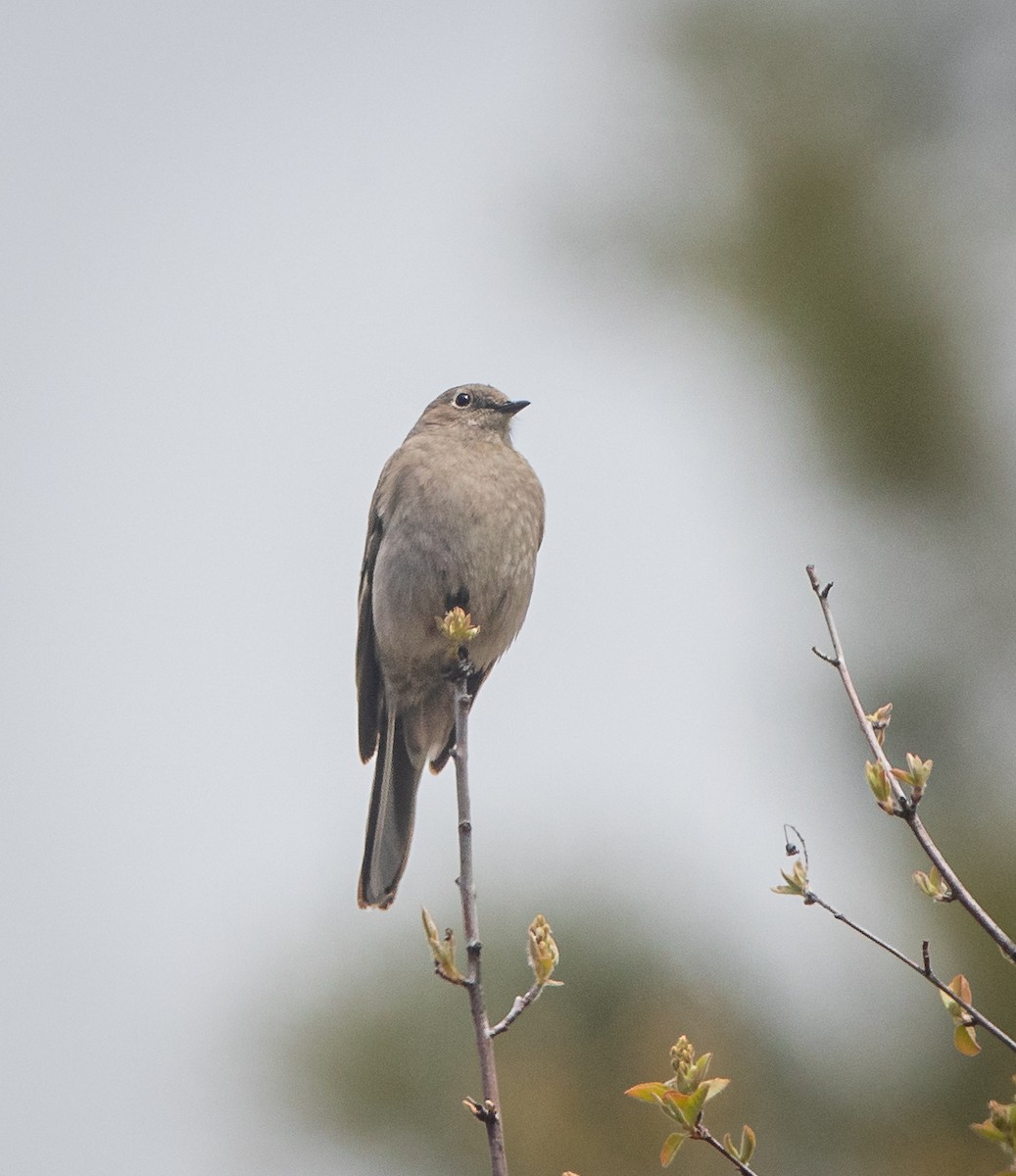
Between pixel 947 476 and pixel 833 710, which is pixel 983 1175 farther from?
pixel 947 476

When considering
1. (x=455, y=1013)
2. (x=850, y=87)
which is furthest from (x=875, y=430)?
(x=455, y=1013)

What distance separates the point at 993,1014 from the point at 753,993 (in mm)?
1620

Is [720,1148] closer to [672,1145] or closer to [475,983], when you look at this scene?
[672,1145]

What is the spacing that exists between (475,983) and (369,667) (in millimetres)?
3714

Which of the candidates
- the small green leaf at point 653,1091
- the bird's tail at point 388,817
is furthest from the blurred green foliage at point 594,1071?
the small green leaf at point 653,1091

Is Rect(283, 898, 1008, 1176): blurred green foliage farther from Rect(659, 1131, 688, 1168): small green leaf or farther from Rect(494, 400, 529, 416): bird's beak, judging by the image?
Rect(659, 1131, 688, 1168): small green leaf

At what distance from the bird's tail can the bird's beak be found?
135 cm

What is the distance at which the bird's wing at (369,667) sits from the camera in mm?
6406

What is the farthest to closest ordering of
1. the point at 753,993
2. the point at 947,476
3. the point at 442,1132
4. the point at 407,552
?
the point at 947,476, the point at 753,993, the point at 442,1132, the point at 407,552

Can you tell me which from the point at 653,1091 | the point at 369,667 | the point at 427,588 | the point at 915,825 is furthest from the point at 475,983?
the point at 369,667

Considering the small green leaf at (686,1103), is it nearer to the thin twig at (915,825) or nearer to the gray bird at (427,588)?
the thin twig at (915,825)

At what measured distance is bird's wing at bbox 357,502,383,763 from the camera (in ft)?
21.0

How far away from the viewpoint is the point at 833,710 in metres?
9.46

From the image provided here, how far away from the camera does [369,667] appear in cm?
646
